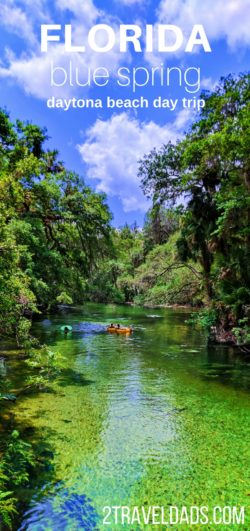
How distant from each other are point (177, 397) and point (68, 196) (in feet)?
39.7

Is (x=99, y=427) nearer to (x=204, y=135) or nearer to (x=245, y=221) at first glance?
(x=245, y=221)

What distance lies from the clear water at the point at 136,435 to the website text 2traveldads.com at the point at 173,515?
0.09 meters

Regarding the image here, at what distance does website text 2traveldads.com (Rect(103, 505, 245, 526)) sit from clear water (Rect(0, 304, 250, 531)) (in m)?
0.09

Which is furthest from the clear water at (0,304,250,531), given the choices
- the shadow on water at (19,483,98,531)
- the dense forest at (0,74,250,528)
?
the dense forest at (0,74,250,528)

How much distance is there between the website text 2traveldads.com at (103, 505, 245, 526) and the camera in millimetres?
4457

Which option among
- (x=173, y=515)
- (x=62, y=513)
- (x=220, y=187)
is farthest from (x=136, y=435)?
(x=220, y=187)

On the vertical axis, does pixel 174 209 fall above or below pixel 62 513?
above

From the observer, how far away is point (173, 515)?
4594mm

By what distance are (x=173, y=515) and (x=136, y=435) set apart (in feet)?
8.16

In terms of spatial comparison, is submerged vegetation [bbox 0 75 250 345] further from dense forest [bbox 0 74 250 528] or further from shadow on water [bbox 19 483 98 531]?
shadow on water [bbox 19 483 98 531]

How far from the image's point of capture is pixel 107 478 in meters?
5.38

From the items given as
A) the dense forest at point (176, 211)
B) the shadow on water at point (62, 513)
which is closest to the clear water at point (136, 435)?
the shadow on water at point (62, 513)

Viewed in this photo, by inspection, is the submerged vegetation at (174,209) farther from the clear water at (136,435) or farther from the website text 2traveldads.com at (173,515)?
the website text 2traveldads.com at (173,515)

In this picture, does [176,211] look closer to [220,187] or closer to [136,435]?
[220,187]
